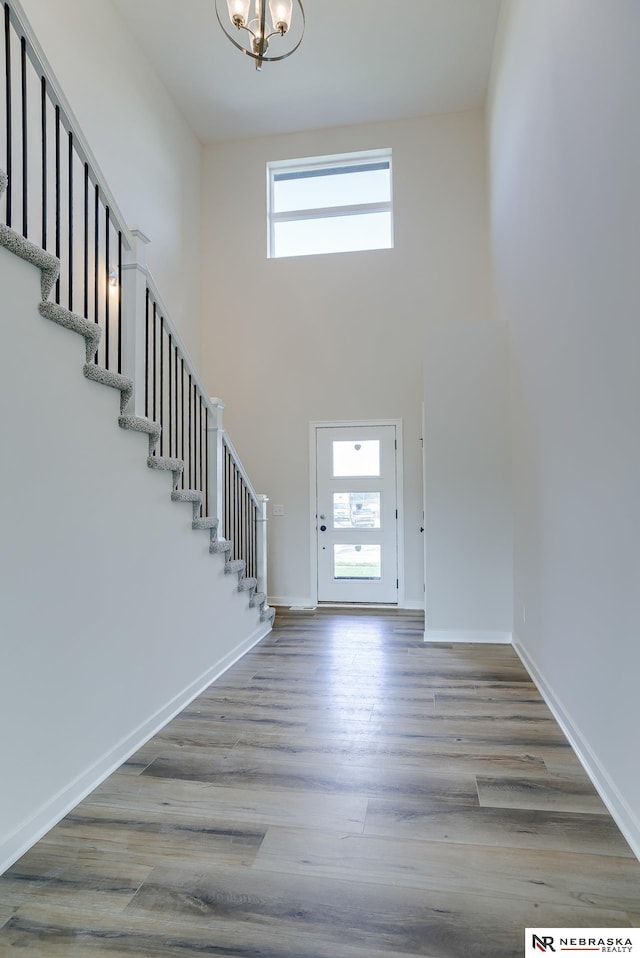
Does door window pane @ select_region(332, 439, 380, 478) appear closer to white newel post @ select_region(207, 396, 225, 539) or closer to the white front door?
the white front door

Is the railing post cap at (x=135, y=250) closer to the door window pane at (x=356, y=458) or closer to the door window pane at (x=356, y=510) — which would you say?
the door window pane at (x=356, y=458)

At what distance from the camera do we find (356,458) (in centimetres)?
648

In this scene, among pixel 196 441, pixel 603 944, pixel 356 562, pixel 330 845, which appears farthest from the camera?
pixel 356 562

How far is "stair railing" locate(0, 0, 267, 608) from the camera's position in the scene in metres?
2.39

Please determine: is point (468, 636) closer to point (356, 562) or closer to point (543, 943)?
point (356, 562)

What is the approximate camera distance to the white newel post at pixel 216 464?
13.4 feet

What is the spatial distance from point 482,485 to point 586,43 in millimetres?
3053

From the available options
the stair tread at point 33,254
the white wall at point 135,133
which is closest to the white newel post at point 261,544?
the white wall at point 135,133

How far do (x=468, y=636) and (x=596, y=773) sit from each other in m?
2.43

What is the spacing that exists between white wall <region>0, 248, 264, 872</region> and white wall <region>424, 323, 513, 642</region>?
8.09ft

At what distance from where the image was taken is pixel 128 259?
3107 mm

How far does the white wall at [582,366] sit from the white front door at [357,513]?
7.22 ft

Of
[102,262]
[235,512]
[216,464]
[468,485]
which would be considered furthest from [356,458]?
[102,262]

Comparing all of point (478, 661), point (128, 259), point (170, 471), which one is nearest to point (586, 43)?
point (128, 259)
